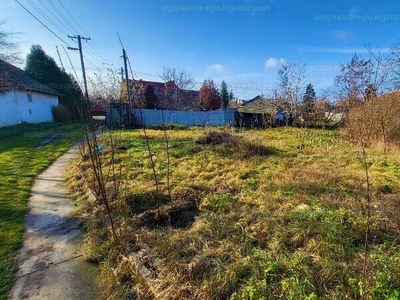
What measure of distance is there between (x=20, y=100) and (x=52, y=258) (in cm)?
2088

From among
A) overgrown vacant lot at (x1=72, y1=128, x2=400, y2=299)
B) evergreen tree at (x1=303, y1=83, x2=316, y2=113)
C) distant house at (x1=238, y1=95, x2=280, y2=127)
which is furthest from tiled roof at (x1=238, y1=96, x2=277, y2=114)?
overgrown vacant lot at (x1=72, y1=128, x2=400, y2=299)

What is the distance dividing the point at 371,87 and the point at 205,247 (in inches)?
387

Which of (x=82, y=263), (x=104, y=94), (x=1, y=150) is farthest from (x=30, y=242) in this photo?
(x=104, y=94)

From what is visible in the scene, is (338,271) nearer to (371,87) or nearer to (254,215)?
(254,215)

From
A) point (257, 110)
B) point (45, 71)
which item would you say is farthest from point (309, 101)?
point (45, 71)

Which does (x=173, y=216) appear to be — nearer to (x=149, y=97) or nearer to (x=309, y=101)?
(x=309, y=101)

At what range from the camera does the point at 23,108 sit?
19234 mm

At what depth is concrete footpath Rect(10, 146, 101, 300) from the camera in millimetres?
2350

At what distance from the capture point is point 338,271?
6.73 ft

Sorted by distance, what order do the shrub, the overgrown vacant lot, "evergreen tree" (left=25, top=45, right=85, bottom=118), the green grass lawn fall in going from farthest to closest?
"evergreen tree" (left=25, top=45, right=85, bottom=118) < the shrub < the green grass lawn < the overgrown vacant lot

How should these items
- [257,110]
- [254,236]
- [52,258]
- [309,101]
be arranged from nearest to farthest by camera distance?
1. [254,236]
2. [52,258]
3. [309,101]
4. [257,110]

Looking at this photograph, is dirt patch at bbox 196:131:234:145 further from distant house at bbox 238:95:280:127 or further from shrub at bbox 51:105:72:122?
shrub at bbox 51:105:72:122

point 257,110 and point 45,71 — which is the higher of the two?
point 45,71

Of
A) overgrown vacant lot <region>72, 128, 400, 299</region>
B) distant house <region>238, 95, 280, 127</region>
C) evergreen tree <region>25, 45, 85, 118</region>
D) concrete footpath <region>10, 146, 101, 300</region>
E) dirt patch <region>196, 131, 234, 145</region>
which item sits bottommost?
concrete footpath <region>10, 146, 101, 300</region>
